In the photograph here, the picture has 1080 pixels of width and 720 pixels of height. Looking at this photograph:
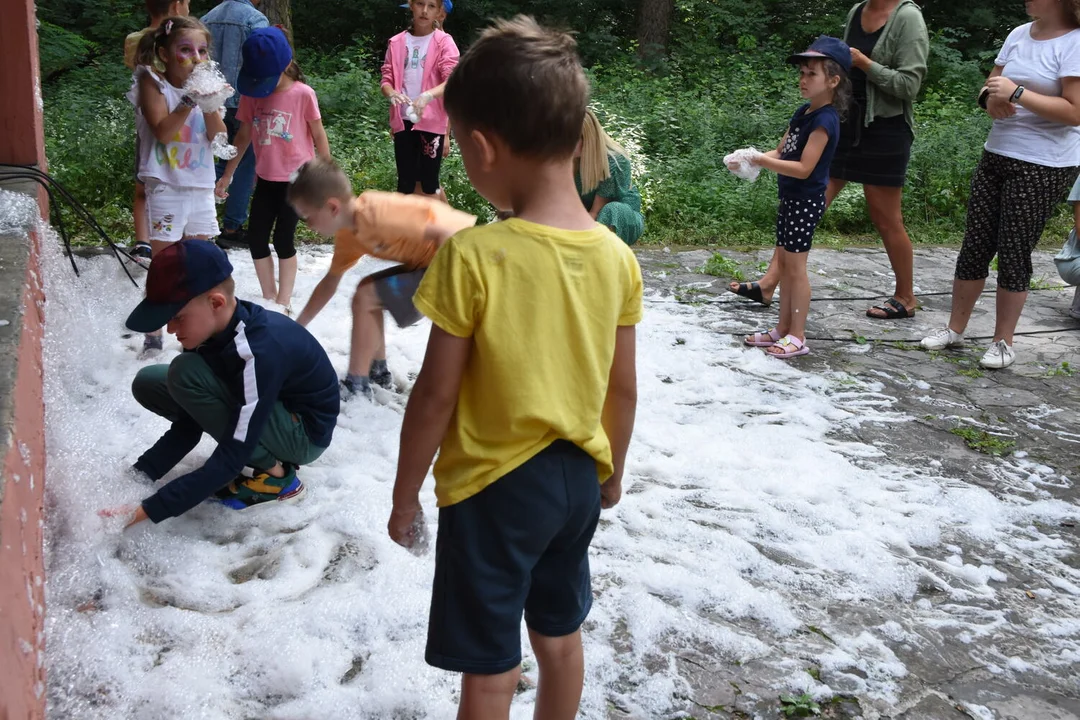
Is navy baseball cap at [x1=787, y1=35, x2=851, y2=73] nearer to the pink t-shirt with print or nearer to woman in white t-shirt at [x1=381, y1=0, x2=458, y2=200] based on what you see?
woman in white t-shirt at [x1=381, y1=0, x2=458, y2=200]

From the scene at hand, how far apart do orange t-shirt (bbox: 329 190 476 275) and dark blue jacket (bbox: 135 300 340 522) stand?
22.1 inches

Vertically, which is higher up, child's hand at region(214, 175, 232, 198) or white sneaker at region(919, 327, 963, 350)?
child's hand at region(214, 175, 232, 198)

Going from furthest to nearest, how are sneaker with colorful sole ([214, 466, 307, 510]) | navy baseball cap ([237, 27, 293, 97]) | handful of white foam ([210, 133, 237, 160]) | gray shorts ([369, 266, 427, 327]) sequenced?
navy baseball cap ([237, 27, 293, 97]), handful of white foam ([210, 133, 237, 160]), gray shorts ([369, 266, 427, 327]), sneaker with colorful sole ([214, 466, 307, 510])

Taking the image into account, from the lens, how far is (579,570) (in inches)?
78.6

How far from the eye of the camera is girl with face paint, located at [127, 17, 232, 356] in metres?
4.43

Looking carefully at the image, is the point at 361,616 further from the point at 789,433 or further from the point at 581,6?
the point at 581,6

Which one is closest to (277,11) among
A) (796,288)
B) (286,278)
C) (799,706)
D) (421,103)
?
(421,103)

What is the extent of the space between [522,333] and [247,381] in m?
1.51

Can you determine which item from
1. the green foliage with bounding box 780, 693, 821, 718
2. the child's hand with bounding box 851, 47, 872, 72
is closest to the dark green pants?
the green foliage with bounding box 780, 693, 821, 718

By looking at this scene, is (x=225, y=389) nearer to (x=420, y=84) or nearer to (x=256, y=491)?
(x=256, y=491)

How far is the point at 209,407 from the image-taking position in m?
3.11

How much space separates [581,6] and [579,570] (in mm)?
15400

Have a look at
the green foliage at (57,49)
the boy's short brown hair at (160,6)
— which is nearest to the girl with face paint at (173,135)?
the boy's short brown hair at (160,6)

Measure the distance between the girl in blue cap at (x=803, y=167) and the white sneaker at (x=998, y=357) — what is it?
0.95 metres
